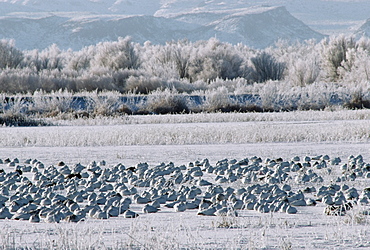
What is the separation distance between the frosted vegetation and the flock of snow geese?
13.1m

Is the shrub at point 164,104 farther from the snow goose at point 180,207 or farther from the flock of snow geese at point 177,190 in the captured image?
the snow goose at point 180,207

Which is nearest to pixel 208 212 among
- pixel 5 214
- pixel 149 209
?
pixel 149 209

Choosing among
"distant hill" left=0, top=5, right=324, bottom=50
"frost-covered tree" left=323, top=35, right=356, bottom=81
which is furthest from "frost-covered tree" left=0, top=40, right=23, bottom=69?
"distant hill" left=0, top=5, right=324, bottom=50

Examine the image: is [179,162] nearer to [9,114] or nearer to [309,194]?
[309,194]

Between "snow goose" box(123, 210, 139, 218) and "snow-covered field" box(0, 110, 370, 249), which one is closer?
"snow-covered field" box(0, 110, 370, 249)

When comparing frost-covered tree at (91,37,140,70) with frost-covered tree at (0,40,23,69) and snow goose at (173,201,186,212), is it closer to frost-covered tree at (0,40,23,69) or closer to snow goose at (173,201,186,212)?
frost-covered tree at (0,40,23,69)

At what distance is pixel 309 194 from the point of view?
6.51 m

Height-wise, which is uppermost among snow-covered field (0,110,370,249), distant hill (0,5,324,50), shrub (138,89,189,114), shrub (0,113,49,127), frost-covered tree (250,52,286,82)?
snow-covered field (0,110,370,249)

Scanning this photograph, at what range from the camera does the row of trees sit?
93.9ft

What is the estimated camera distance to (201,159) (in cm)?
967

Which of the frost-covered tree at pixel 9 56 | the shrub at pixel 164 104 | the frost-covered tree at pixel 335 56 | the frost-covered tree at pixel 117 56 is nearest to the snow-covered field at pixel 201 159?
the shrub at pixel 164 104

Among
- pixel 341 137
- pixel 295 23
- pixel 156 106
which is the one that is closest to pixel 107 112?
pixel 156 106

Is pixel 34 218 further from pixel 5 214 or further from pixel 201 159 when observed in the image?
pixel 201 159

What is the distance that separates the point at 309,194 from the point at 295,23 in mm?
188533
